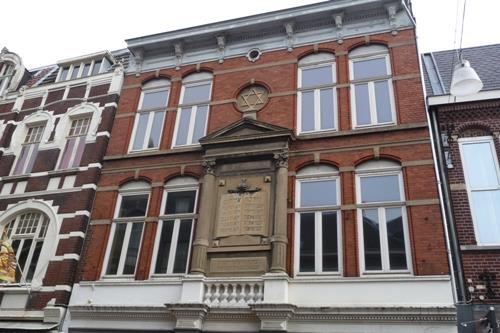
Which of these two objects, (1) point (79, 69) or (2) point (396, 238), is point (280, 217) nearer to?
(2) point (396, 238)

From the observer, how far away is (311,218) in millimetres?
12195

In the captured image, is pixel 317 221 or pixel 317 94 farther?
pixel 317 94

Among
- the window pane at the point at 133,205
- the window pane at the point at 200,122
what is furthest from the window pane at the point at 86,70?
the window pane at the point at 133,205

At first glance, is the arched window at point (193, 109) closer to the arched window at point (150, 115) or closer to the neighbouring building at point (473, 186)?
the arched window at point (150, 115)

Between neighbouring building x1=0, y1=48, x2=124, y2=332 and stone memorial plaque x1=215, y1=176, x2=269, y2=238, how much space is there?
451cm

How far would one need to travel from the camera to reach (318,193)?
1248 cm

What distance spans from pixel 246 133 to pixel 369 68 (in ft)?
13.6

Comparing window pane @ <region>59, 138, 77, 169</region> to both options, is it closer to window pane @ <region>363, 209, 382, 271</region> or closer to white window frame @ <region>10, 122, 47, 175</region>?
white window frame @ <region>10, 122, 47, 175</region>

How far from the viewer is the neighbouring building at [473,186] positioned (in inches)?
411

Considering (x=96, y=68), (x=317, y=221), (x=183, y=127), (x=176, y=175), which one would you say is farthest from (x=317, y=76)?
(x=96, y=68)

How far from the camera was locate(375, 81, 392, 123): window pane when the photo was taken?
512 inches

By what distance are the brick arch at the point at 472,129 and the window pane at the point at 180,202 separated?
7558 mm

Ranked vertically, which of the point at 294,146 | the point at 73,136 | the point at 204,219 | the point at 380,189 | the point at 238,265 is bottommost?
the point at 238,265

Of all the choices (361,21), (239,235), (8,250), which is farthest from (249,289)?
(361,21)
